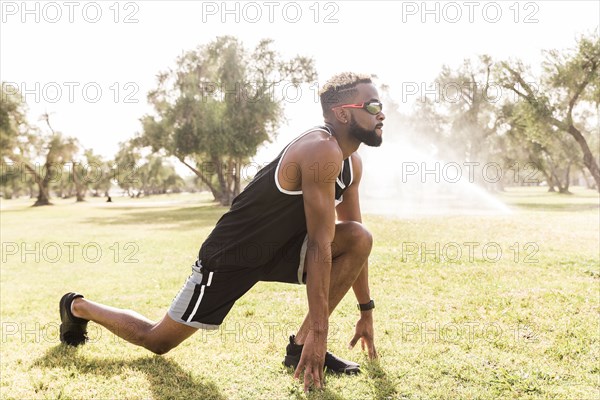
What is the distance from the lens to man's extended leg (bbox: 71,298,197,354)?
363cm

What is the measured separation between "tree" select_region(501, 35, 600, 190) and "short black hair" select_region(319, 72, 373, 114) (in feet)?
106

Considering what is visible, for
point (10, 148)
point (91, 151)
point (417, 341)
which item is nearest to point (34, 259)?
A: point (417, 341)

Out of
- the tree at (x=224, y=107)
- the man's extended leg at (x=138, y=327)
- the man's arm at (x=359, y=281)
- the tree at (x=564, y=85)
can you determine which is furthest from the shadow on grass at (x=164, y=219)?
the tree at (x=564, y=85)

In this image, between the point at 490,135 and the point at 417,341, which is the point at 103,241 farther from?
the point at 490,135

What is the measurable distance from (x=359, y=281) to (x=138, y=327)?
1.98 metres

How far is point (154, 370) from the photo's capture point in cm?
372

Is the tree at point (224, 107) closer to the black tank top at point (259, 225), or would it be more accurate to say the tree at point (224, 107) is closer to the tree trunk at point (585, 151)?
the tree trunk at point (585, 151)

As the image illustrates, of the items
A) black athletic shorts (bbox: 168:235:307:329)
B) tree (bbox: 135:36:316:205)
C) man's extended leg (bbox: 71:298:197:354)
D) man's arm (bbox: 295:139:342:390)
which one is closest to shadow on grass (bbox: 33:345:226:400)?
man's extended leg (bbox: 71:298:197:354)

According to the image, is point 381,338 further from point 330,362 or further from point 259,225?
point 259,225

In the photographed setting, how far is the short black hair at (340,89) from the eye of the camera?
134 inches

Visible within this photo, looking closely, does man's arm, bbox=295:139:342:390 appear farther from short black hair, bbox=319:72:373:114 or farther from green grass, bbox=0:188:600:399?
short black hair, bbox=319:72:373:114

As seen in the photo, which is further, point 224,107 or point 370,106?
point 224,107

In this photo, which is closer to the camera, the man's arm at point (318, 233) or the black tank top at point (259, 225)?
the man's arm at point (318, 233)

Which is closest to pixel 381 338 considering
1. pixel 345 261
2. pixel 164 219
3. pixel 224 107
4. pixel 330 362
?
pixel 330 362
